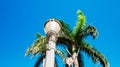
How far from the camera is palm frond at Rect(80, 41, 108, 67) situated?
24578mm

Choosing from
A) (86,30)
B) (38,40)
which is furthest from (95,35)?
(38,40)

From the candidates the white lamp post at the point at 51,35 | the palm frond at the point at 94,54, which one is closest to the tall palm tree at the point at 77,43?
the palm frond at the point at 94,54

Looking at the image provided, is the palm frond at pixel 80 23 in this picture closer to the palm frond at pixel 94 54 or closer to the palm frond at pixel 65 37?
the palm frond at pixel 65 37

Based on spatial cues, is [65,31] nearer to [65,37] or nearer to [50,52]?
[65,37]

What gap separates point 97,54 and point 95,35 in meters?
1.50

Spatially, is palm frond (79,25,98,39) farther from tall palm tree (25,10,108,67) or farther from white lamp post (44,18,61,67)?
white lamp post (44,18,61,67)

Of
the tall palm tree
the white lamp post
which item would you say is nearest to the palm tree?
the tall palm tree

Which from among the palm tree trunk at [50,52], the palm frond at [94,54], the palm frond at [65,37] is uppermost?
the palm frond at [65,37]

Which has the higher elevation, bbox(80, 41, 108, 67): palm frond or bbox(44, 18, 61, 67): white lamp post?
bbox(80, 41, 108, 67): palm frond

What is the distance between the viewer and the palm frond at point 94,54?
24578 millimetres

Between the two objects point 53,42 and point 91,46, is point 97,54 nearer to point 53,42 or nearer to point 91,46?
point 91,46

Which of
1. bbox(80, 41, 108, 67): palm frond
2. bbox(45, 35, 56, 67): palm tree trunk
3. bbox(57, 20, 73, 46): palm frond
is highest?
bbox(57, 20, 73, 46): palm frond

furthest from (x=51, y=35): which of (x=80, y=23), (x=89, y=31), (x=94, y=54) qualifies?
(x=94, y=54)

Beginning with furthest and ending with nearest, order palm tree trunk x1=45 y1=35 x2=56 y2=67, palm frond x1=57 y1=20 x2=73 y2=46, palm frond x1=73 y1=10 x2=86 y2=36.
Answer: palm frond x1=57 y1=20 x2=73 y2=46, palm frond x1=73 y1=10 x2=86 y2=36, palm tree trunk x1=45 y1=35 x2=56 y2=67
